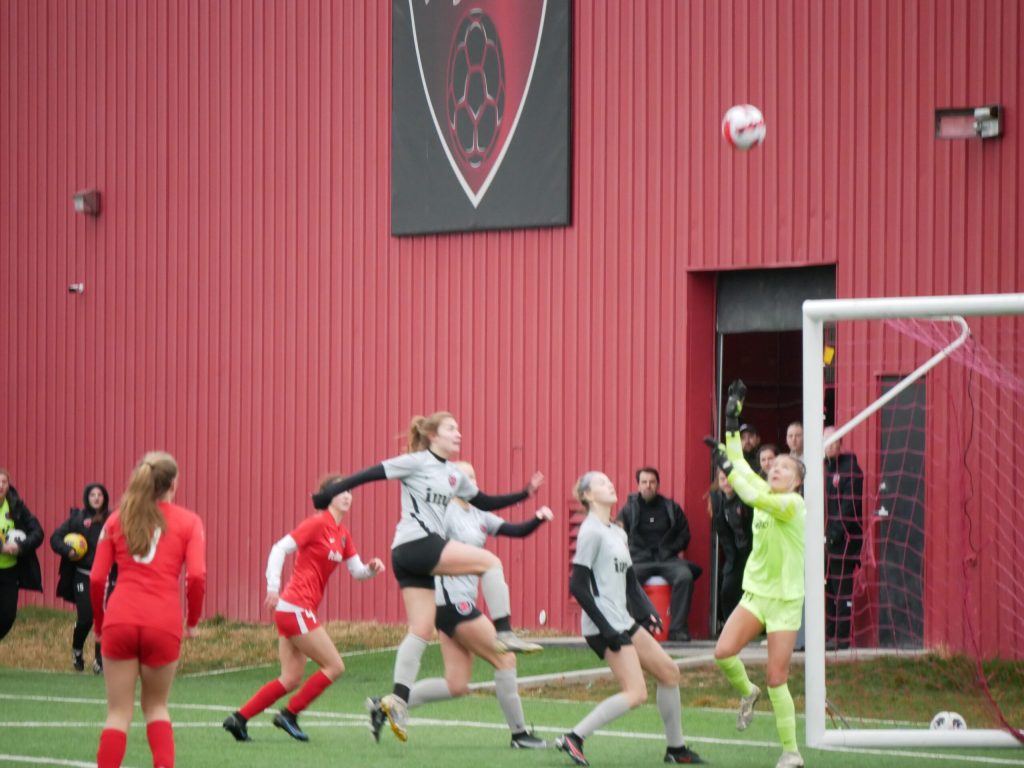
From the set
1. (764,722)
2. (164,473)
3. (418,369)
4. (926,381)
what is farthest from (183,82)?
(164,473)

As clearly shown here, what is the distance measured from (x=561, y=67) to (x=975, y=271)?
5509 mm

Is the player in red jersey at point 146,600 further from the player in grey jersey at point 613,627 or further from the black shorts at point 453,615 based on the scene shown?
the black shorts at point 453,615

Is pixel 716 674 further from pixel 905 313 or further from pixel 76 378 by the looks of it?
pixel 76 378

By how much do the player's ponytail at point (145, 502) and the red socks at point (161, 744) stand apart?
0.90m

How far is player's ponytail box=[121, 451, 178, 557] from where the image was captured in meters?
9.82

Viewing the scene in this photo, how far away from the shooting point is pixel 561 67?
21.3 meters

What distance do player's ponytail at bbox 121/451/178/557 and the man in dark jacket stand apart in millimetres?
10256

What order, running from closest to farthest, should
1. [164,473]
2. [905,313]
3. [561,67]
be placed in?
[164,473] → [905,313] → [561,67]

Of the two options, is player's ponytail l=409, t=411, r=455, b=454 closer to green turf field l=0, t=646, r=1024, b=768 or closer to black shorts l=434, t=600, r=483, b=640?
black shorts l=434, t=600, r=483, b=640

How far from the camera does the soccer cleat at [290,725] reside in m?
13.3

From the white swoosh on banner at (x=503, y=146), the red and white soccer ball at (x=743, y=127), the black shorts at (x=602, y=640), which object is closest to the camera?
the black shorts at (x=602, y=640)

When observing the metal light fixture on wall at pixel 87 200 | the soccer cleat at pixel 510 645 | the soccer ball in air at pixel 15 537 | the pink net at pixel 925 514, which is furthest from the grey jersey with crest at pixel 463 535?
the metal light fixture on wall at pixel 87 200

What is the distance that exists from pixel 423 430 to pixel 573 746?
2.46 m

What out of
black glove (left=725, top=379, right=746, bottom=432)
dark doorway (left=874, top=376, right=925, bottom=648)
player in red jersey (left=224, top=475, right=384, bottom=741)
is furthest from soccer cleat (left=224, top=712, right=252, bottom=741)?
dark doorway (left=874, top=376, right=925, bottom=648)
